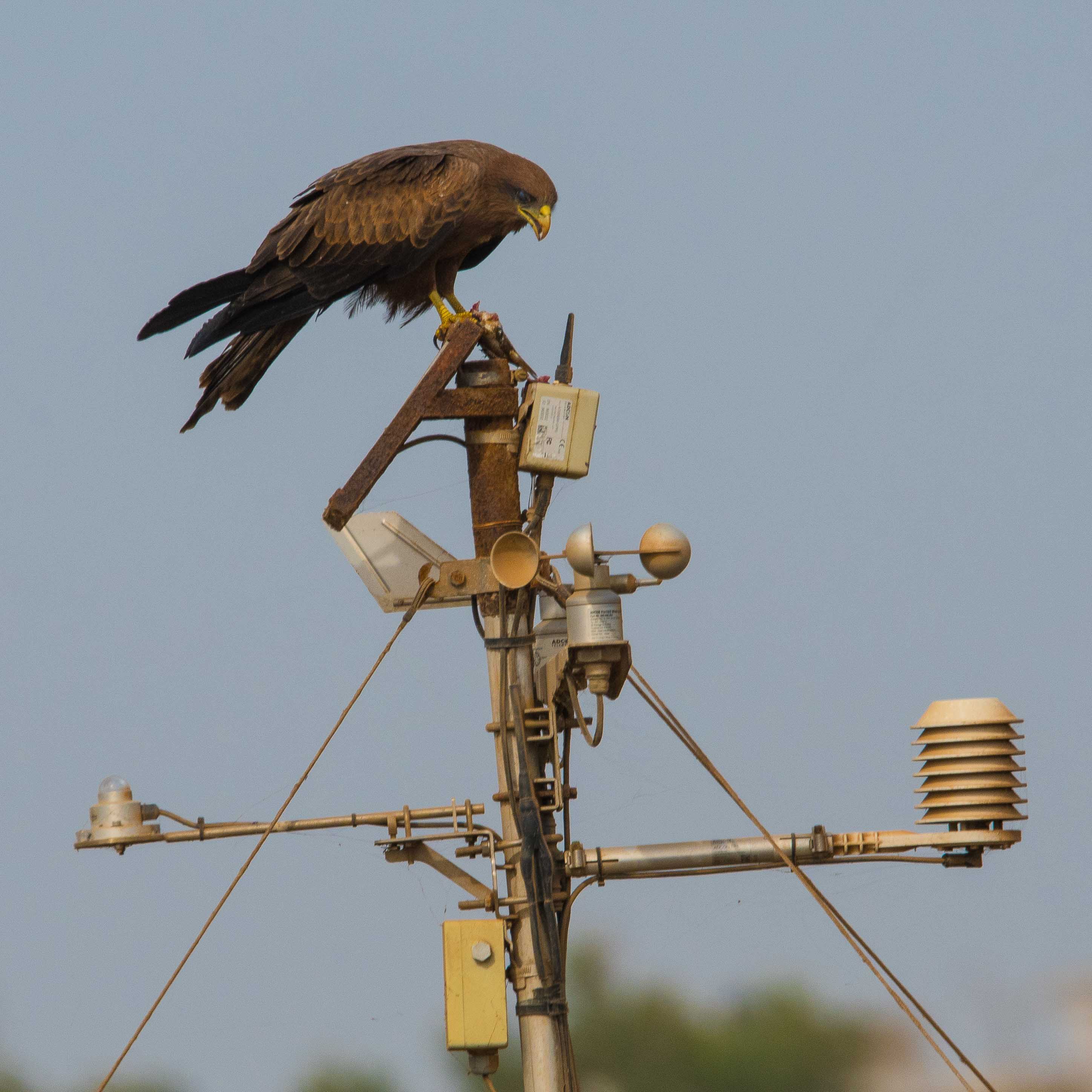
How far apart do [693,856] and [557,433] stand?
152 centimetres

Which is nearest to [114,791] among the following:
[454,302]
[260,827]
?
[260,827]

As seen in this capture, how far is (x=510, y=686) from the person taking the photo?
5395mm

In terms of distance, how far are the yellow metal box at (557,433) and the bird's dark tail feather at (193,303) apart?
163 cm

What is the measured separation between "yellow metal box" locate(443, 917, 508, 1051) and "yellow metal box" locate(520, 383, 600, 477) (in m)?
1.57

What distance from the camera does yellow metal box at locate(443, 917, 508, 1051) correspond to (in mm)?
5031

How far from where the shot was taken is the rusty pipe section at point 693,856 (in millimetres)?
5102

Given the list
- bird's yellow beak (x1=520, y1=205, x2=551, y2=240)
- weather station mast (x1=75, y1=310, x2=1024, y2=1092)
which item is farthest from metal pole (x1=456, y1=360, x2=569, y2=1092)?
bird's yellow beak (x1=520, y1=205, x2=551, y2=240)

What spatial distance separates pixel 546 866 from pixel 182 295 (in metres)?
2.82

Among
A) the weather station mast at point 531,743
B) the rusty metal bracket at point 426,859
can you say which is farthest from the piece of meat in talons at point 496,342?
the rusty metal bracket at point 426,859

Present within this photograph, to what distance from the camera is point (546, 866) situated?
5133 mm

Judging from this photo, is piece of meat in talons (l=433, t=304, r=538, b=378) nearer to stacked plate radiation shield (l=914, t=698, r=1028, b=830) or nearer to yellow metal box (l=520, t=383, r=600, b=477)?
yellow metal box (l=520, t=383, r=600, b=477)

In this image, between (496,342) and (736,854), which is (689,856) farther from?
(496,342)

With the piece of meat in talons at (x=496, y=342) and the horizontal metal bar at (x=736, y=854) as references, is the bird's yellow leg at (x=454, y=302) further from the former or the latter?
the horizontal metal bar at (x=736, y=854)

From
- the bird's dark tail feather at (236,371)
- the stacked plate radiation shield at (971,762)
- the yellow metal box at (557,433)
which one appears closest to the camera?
the stacked plate radiation shield at (971,762)
